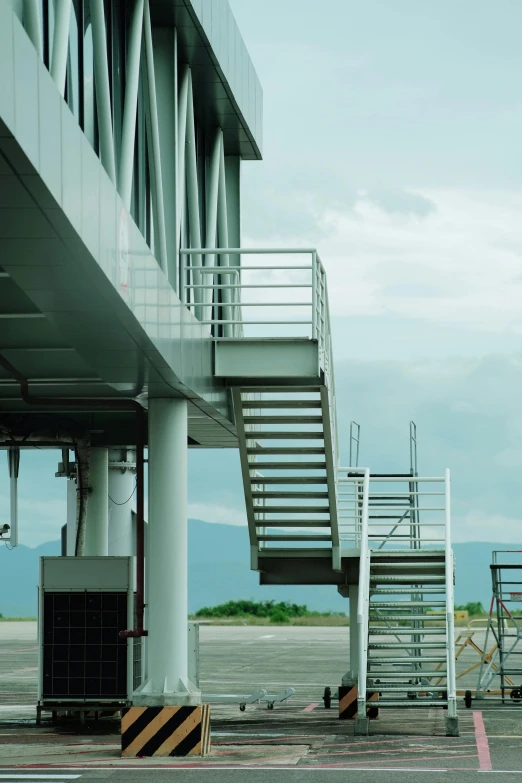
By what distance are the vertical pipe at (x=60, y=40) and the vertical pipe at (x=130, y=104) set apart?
290 cm

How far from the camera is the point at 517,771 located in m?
13.6

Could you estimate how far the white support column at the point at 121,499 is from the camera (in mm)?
27734

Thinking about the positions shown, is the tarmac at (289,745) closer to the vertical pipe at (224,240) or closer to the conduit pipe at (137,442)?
the conduit pipe at (137,442)

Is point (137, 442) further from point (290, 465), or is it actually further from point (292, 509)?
point (292, 509)

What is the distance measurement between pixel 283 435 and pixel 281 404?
21.6 inches

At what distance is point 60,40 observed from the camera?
10.3 meters

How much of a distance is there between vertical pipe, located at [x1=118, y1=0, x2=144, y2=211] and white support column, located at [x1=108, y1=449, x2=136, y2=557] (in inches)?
552

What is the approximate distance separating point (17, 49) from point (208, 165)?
13.9 meters

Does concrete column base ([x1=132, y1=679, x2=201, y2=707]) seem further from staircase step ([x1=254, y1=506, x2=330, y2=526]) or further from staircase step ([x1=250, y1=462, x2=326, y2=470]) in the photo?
staircase step ([x1=254, y1=506, x2=330, y2=526])

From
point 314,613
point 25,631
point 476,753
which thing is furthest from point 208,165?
point 314,613

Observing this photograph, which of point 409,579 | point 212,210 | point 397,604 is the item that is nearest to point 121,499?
point 212,210

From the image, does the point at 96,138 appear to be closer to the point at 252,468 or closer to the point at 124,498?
the point at 252,468

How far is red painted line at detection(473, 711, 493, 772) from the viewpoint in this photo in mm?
14055

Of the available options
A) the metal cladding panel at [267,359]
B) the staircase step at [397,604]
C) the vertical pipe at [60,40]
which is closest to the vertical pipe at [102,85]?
the vertical pipe at [60,40]
